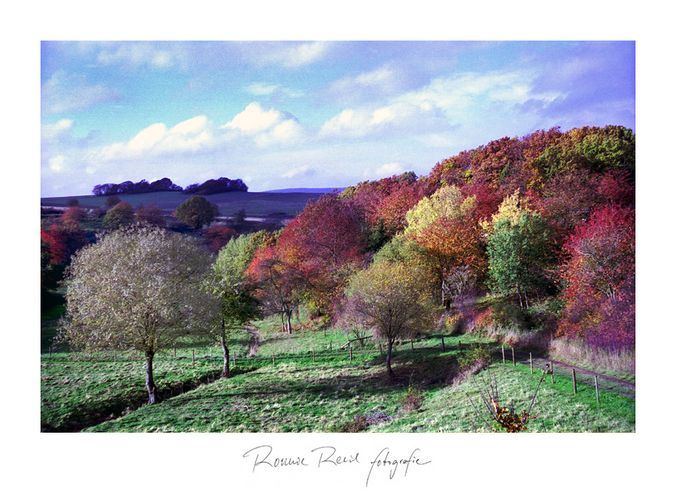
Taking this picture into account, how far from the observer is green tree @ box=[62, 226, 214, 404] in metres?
7.43

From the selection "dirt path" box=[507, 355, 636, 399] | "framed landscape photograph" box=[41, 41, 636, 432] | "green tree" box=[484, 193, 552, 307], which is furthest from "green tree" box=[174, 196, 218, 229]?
"dirt path" box=[507, 355, 636, 399]

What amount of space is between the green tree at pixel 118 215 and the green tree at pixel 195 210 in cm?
75

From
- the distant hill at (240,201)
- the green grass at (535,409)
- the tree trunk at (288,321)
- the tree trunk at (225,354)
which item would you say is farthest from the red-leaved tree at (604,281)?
the tree trunk at (225,354)

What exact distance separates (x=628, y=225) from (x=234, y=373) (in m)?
7.14

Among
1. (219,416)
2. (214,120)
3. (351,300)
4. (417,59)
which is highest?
(417,59)

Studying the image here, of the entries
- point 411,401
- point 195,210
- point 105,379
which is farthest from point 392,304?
point 105,379

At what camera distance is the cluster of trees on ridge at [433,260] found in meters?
7.19

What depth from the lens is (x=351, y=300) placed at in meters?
8.31

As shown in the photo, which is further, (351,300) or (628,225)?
(351,300)

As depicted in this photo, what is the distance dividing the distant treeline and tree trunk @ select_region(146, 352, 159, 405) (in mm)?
2850

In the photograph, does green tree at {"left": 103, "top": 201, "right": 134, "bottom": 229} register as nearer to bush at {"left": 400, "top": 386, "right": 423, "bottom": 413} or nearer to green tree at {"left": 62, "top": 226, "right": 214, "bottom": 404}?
green tree at {"left": 62, "top": 226, "right": 214, "bottom": 404}
